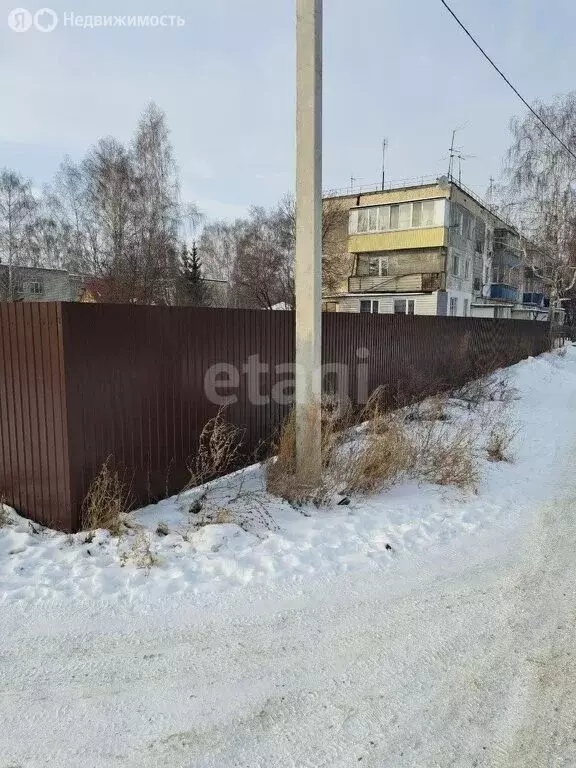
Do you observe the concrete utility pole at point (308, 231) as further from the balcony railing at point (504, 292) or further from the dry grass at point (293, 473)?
the balcony railing at point (504, 292)

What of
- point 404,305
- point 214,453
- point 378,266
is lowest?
point 214,453

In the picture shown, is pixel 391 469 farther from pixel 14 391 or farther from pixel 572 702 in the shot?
pixel 14 391

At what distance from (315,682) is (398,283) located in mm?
29153

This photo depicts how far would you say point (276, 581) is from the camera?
3236 mm

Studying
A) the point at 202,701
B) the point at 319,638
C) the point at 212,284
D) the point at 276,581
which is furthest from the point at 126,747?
the point at 212,284

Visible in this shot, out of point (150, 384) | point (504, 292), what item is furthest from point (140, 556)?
point (504, 292)

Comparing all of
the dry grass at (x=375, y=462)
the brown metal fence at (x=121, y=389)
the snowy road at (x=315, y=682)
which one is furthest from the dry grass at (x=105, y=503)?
the dry grass at (x=375, y=462)

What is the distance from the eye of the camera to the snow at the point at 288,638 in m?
2.01

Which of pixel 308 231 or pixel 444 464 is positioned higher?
pixel 308 231

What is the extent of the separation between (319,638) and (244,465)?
118 inches

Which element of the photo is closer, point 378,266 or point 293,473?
point 293,473

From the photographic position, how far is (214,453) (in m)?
4.78

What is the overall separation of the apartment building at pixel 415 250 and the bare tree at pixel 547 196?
2315mm

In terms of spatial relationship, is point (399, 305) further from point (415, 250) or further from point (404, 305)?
point (415, 250)
